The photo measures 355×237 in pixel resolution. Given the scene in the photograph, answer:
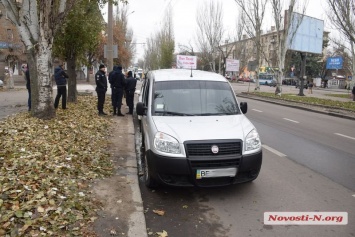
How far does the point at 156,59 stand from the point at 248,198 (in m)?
67.1

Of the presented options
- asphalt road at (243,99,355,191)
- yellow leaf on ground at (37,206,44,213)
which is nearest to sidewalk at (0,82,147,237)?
yellow leaf on ground at (37,206,44,213)

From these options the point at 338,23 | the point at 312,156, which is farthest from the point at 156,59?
the point at 312,156

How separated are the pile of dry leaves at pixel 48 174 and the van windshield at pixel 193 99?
1595 mm

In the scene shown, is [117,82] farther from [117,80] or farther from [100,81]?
[100,81]

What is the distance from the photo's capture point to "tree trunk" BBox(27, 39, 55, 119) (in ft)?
29.5

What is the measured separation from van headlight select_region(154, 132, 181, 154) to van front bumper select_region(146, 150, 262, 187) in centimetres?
11

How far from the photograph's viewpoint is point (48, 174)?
4.90 meters

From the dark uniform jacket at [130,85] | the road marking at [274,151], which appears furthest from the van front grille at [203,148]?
the dark uniform jacket at [130,85]

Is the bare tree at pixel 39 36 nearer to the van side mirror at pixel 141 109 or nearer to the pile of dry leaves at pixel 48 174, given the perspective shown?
the pile of dry leaves at pixel 48 174

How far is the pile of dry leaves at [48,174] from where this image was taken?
3.59m

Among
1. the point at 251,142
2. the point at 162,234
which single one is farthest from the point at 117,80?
the point at 162,234

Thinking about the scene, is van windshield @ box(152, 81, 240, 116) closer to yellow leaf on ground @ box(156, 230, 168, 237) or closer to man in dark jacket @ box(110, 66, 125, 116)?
yellow leaf on ground @ box(156, 230, 168, 237)

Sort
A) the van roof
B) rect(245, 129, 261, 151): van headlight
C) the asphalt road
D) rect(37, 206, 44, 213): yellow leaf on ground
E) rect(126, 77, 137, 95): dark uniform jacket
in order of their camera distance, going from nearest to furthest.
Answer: rect(37, 206, 44, 213): yellow leaf on ground, rect(245, 129, 261, 151): van headlight, the van roof, the asphalt road, rect(126, 77, 137, 95): dark uniform jacket

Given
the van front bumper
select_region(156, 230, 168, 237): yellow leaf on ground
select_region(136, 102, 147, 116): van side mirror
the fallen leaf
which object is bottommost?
select_region(156, 230, 168, 237): yellow leaf on ground
